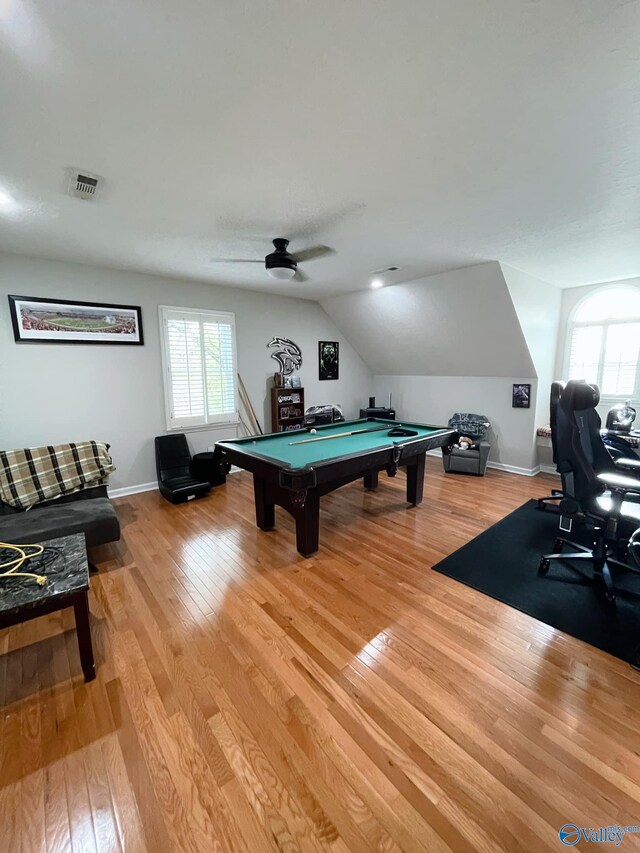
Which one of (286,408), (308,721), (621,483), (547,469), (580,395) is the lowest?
(308,721)

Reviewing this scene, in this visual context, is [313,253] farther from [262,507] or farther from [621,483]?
[621,483]

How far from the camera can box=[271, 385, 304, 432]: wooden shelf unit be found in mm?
5562

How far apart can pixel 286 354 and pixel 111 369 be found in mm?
2585

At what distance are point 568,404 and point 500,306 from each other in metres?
2.38

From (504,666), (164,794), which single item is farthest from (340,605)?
(164,794)

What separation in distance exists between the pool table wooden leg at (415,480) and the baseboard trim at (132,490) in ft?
11.0

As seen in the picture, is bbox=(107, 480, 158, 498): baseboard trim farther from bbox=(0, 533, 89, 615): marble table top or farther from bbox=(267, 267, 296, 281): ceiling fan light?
bbox=(267, 267, 296, 281): ceiling fan light

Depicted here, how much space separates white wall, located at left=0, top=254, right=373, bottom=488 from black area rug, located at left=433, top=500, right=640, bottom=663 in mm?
3753

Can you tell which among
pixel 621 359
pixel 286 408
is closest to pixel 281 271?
pixel 286 408

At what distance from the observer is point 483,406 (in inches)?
A: 217

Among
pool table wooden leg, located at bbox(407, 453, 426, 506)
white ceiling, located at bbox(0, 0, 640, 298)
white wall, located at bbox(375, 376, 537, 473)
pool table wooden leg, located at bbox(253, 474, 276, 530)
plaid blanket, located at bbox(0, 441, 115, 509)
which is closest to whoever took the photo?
white ceiling, located at bbox(0, 0, 640, 298)

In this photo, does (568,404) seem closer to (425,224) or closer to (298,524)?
(425,224)

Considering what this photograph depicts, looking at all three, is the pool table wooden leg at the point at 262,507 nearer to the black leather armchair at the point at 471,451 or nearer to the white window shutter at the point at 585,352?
the black leather armchair at the point at 471,451

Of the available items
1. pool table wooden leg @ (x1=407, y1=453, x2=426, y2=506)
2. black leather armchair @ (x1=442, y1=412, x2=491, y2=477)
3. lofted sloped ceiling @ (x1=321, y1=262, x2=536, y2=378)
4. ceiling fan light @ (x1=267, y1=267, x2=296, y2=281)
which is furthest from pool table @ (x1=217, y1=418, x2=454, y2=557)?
lofted sloped ceiling @ (x1=321, y1=262, x2=536, y2=378)
